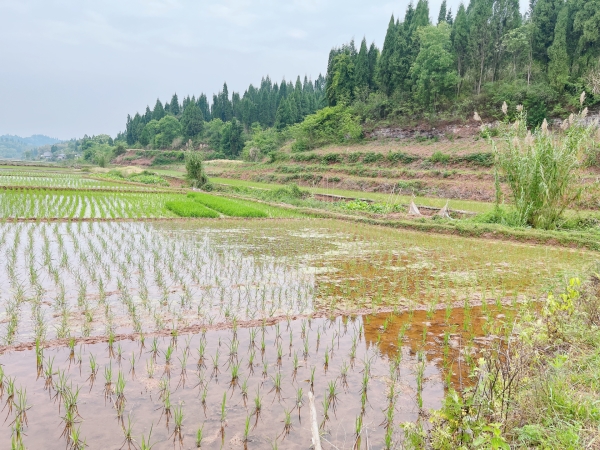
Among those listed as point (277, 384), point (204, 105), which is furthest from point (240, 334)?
point (204, 105)

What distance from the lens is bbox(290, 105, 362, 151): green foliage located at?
131ft

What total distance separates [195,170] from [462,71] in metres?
27.8

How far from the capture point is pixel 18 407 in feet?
9.36

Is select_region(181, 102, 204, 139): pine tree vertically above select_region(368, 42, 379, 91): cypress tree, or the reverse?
select_region(368, 42, 379, 91): cypress tree

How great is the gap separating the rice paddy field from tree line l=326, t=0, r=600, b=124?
863 inches

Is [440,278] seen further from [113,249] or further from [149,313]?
[113,249]

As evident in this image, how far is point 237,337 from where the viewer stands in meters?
4.29

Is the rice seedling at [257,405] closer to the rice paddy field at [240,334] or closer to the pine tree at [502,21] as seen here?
the rice paddy field at [240,334]

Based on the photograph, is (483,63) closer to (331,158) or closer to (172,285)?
(331,158)

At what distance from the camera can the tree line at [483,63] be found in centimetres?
2816

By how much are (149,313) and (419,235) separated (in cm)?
860

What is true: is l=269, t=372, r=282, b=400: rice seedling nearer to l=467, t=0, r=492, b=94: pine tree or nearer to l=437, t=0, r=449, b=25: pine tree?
l=467, t=0, r=492, b=94: pine tree

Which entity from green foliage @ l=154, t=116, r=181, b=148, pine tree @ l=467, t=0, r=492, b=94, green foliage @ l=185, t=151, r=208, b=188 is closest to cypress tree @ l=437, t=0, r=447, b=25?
Result: pine tree @ l=467, t=0, r=492, b=94

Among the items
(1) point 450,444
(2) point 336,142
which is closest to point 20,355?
(1) point 450,444
